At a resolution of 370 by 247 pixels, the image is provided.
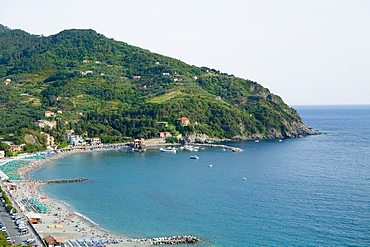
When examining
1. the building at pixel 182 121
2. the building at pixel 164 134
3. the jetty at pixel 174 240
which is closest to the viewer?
the jetty at pixel 174 240

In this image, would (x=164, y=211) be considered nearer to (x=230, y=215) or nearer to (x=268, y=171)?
(x=230, y=215)

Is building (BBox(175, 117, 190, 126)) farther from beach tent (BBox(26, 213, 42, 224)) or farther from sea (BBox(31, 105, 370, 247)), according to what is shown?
beach tent (BBox(26, 213, 42, 224))

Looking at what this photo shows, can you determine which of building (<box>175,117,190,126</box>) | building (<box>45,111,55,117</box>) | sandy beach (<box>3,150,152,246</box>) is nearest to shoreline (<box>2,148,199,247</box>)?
sandy beach (<box>3,150,152,246</box>)

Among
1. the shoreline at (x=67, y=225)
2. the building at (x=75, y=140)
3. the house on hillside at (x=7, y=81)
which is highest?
the house on hillside at (x=7, y=81)

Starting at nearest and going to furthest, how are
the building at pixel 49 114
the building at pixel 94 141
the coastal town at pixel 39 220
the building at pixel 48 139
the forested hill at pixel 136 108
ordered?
the coastal town at pixel 39 220
the building at pixel 48 139
the building at pixel 94 141
the forested hill at pixel 136 108
the building at pixel 49 114

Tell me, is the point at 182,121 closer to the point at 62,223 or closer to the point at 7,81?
the point at 7,81

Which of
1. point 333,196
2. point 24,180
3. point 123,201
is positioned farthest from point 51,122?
point 333,196

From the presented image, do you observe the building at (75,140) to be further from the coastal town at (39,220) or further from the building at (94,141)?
the coastal town at (39,220)

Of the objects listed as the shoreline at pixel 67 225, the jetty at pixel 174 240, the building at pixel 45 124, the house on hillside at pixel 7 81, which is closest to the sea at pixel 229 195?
the shoreline at pixel 67 225
